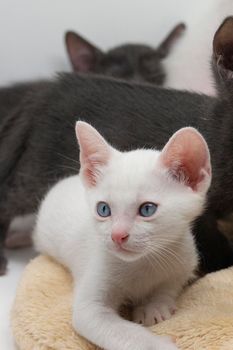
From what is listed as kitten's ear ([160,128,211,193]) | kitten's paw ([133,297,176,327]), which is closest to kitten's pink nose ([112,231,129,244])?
kitten's ear ([160,128,211,193])

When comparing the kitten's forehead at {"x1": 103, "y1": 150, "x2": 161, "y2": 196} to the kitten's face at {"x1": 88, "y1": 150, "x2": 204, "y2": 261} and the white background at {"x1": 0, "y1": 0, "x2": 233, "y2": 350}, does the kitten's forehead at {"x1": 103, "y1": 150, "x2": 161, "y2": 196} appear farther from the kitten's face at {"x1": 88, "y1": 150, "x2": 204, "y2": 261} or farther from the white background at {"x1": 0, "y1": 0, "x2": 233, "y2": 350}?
the white background at {"x1": 0, "y1": 0, "x2": 233, "y2": 350}

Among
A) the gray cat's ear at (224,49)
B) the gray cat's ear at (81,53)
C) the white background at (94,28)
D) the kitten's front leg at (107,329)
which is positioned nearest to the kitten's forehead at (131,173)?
the kitten's front leg at (107,329)

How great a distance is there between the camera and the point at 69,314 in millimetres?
1345

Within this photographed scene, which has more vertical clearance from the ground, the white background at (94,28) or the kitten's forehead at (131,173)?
the kitten's forehead at (131,173)

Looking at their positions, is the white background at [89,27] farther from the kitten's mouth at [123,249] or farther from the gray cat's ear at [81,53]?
the kitten's mouth at [123,249]

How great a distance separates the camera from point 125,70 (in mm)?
2771

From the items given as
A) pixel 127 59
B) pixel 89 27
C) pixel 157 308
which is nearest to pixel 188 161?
pixel 157 308

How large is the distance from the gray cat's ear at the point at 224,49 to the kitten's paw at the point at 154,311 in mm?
538

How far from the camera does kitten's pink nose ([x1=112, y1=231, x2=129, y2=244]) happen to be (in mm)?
1120

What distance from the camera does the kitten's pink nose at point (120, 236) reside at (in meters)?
1.12

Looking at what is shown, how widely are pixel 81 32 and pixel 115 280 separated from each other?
1728 mm

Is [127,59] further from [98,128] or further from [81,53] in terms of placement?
[98,128]

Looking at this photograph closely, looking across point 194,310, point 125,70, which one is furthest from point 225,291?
point 125,70

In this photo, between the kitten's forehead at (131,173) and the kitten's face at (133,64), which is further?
the kitten's face at (133,64)
